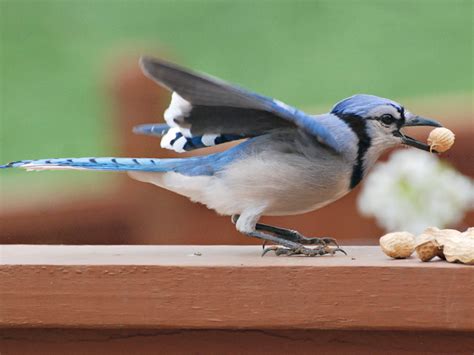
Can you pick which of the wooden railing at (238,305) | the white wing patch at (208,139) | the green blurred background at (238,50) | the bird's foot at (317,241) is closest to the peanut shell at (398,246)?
the wooden railing at (238,305)

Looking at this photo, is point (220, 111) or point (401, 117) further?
point (401, 117)

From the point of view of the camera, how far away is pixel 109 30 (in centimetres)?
583

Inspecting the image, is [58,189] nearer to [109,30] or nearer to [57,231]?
[57,231]

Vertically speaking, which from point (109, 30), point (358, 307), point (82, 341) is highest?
point (358, 307)

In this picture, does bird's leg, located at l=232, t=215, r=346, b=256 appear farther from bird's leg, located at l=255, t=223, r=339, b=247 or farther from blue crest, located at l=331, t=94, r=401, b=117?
blue crest, located at l=331, t=94, r=401, b=117

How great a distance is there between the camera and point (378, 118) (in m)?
2.10

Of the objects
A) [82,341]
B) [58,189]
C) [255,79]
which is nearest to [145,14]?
[255,79]

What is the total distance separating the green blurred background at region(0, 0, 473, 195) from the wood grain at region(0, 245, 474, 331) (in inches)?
112

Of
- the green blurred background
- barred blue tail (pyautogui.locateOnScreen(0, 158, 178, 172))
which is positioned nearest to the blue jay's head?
barred blue tail (pyautogui.locateOnScreen(0, 158, 178, 172))

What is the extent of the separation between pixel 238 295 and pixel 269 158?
0.40m

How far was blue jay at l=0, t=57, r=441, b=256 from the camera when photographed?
196 centimetres

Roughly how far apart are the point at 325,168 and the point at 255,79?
338 cm

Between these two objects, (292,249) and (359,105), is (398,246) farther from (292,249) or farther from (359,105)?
(359,105)

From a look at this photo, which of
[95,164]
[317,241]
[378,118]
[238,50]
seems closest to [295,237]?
[317,241]
